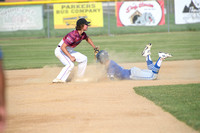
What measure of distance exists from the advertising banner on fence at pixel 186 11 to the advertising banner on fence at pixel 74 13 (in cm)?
515

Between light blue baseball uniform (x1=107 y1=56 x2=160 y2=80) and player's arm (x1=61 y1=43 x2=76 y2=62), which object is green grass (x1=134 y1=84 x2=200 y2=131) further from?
player's arm (x1=61 y1=43 x2=76 y2=62)

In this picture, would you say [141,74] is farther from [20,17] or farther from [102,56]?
[20,17]

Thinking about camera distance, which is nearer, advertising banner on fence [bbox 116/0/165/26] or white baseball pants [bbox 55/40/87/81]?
white baseball pants [bbox 55/40/87/81]

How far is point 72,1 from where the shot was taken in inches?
843

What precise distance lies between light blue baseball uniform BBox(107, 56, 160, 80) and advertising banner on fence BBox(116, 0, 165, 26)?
13863 millimetres

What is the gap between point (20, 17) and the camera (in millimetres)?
21500

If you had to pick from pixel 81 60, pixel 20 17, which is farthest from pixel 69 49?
pixel 20 17

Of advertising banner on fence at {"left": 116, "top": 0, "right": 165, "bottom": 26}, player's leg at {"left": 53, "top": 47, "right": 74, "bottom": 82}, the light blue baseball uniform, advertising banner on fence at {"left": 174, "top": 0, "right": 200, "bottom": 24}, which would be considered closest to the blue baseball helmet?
the light blue baseball uniform

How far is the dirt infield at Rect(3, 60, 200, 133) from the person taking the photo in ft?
16.0

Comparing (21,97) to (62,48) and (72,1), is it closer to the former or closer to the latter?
(62,48)

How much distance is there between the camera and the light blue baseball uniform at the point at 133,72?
8524mm

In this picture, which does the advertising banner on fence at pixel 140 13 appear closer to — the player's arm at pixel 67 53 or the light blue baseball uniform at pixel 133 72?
the light blue baseball uniform at pixel 133 72

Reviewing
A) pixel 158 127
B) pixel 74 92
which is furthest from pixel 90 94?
pixel 158 127

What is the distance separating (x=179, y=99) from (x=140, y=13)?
16240mm
